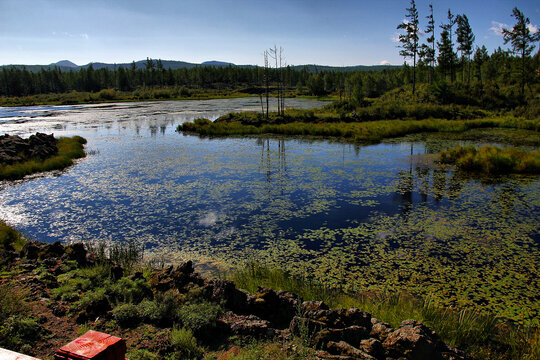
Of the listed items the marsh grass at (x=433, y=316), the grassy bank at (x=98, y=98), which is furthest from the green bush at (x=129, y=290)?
the grassy bank at (x=98, y=98)

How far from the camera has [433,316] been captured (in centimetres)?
451

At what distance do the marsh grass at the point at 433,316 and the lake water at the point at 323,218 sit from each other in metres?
0.49

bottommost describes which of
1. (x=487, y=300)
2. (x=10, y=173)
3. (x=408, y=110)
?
(x=487, y=300)

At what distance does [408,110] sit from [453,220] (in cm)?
2469

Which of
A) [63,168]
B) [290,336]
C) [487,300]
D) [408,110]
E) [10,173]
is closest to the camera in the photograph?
[290,336]

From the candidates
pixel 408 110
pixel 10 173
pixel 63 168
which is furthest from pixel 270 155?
pixel 408 110

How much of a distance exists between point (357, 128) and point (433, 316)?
2158cm

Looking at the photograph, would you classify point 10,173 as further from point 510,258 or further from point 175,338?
point 510,258

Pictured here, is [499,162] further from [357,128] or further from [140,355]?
[140,355]

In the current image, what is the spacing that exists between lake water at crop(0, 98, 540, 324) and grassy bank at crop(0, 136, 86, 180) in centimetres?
85

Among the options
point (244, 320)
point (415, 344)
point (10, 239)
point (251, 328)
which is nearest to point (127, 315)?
point (244, 320)

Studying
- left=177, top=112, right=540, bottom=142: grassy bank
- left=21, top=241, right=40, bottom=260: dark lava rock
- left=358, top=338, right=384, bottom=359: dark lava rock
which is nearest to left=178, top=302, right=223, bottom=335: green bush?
left=358, top=338, right=384, bottom=359: dark lava rock

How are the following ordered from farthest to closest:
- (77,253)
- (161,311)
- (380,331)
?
1. (77,253)
2. (161,311)
3. (380,331)

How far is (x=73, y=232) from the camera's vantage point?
8.48 m
